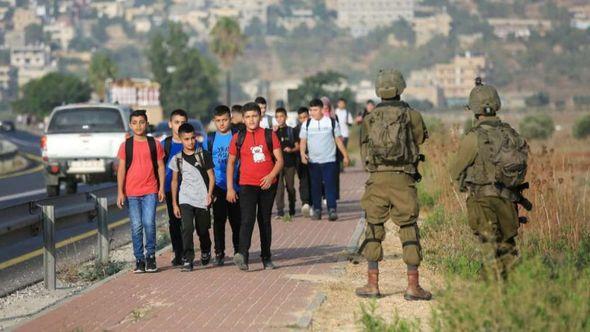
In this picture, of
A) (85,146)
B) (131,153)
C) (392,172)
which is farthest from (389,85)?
(85,146)

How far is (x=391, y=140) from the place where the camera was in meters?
12.0

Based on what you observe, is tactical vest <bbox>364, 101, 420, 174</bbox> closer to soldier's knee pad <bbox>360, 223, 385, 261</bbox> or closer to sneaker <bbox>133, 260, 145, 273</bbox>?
soldier's knee pad <bbox>360, 223, 385, 261</bbox>

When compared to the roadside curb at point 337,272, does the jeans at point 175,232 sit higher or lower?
higher

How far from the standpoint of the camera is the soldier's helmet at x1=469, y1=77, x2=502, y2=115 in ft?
37.8

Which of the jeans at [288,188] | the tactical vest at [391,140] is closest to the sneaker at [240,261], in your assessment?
the tactical vest at [391,140]

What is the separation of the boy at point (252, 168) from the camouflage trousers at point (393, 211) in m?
2.38

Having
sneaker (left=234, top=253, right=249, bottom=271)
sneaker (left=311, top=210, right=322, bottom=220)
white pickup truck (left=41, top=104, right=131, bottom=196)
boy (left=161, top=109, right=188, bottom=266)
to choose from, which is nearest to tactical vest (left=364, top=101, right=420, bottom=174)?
sneaker (left=234, top=253, right=249, bottom=271)

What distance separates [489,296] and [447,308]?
0.83 ft

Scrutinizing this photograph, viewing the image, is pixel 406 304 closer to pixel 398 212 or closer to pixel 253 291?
pixel 398 212

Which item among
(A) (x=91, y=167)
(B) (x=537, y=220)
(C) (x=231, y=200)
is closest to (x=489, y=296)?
(C) (x=231, y=200)

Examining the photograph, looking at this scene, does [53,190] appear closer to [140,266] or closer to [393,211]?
[140,266]

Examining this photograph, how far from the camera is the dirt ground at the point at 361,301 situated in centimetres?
1112

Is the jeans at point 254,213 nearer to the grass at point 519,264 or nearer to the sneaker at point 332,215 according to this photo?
the grass at point 519,264

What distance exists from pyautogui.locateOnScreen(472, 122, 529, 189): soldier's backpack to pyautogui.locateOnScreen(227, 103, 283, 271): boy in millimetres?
3465
